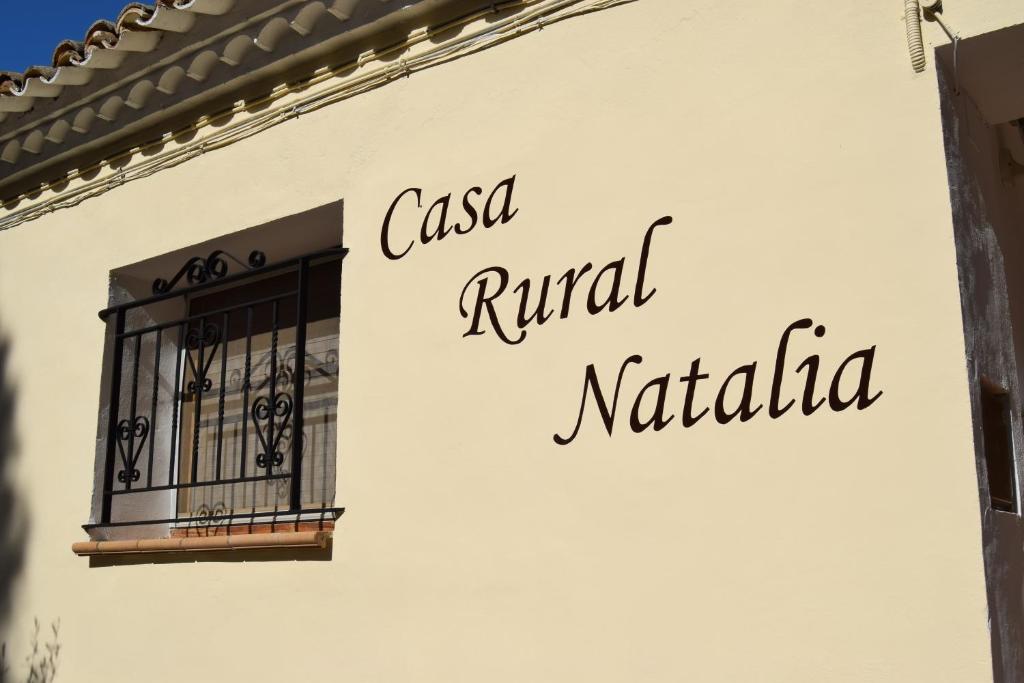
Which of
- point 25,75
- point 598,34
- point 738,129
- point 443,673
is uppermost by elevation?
point 25,75

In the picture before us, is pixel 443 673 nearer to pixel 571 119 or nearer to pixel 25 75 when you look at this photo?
pixel 571 119

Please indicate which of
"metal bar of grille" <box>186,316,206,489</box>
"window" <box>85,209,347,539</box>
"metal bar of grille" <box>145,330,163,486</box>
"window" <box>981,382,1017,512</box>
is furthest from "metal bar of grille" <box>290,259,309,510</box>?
"window" <box>981,382,1017,512</box>

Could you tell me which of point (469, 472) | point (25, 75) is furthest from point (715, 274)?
point (25, 75)

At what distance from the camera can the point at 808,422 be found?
2.95 metres

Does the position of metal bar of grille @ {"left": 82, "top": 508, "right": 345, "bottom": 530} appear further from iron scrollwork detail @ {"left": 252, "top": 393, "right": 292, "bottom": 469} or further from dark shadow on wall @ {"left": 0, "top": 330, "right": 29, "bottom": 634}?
dark shadow on wall @ {"left": 0, "top": 330, "right": 29, "bottom": 634}

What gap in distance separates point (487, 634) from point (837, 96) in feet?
6.65

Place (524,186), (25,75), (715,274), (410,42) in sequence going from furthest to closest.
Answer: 1. (25,75)
2. (410,42)
3. (524,186)
4. (715,274)

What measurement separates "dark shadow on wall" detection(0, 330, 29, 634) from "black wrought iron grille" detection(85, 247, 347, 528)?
57 cm

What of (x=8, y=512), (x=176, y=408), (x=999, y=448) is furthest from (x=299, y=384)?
(x=999, y=448)

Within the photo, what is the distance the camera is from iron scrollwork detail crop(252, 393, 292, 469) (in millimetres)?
4289

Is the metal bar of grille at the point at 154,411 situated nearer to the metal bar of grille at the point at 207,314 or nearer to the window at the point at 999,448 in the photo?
the metal bar of grille at the point at 207,314

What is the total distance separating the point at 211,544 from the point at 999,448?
295cm

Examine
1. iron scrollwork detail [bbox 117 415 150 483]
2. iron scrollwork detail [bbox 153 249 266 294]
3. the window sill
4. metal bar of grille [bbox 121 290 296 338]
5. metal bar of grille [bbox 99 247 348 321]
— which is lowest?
the window sill

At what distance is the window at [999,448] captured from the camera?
306 cm
